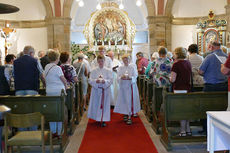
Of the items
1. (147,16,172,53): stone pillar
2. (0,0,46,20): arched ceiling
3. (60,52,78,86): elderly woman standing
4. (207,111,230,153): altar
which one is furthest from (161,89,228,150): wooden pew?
(0,0,46,20): arched ceiling

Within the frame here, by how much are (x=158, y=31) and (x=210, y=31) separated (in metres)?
2.74

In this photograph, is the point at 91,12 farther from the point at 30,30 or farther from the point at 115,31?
the point at 30,30

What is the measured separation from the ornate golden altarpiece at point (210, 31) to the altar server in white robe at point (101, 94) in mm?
8595

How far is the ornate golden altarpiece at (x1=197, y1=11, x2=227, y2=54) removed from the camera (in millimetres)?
13164

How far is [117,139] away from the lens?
5.67m

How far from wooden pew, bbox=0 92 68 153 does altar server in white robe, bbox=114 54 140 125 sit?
236 cm

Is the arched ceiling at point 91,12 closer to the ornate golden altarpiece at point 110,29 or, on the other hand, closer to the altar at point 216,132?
the ornate golden altarpiece at point 110,29

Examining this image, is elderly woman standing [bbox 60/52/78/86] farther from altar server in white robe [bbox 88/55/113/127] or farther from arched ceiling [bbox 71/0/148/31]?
arched ceiling [bbox 71/0/148/31]

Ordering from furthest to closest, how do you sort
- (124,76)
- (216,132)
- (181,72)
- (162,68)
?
(124,76)
(162,68)
(181,72)
(216,132)

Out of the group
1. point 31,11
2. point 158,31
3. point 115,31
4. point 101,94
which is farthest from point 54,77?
point 31,11

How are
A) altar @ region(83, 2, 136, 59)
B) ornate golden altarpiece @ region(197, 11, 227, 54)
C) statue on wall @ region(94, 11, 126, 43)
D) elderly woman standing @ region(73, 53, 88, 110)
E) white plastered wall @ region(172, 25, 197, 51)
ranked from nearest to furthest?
elderly woman standing @ region(73, 53, 88, 110), ornate golden altarpiece @ region(197, 11, 227, 54), altar @ region(83, 2, 136, 59), white plastered wall @ region(172, 25, 197, 51), statue on wall @ region(94, 11, 126, 43)

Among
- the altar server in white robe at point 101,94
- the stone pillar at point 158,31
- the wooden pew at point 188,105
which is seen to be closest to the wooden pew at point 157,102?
the wooden pew at point 188,105

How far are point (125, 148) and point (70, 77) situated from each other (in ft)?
7.01

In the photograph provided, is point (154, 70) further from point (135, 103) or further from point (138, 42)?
point (138, 42)
